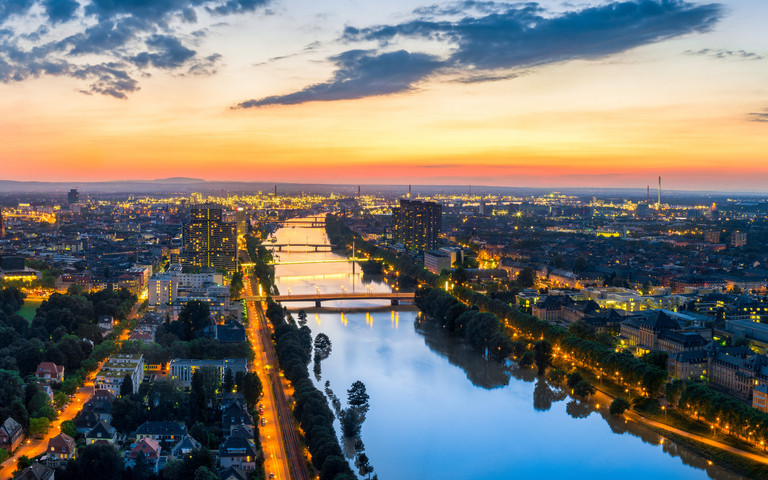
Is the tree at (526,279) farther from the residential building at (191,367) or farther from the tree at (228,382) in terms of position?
the tree at (228,382)

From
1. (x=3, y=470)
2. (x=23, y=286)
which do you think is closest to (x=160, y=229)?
(x=23, y=286)

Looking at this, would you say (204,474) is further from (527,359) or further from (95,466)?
(527,359)

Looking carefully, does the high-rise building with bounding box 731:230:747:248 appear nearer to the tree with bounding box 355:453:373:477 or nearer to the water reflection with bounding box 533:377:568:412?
the water reflection with bounding box 533:377:568:412

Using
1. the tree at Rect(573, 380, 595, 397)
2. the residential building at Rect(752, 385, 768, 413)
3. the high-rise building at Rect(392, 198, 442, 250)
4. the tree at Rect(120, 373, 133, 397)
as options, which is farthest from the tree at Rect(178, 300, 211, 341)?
the high-rise building at Rect(392, 198, 442, 250)

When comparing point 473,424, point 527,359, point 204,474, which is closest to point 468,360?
point 527,359

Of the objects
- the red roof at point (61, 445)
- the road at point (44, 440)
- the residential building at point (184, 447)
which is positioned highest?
the red roof at point (61, 445)

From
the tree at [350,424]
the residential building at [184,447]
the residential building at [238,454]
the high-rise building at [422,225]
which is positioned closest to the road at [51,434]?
the residential building at [184,447]
